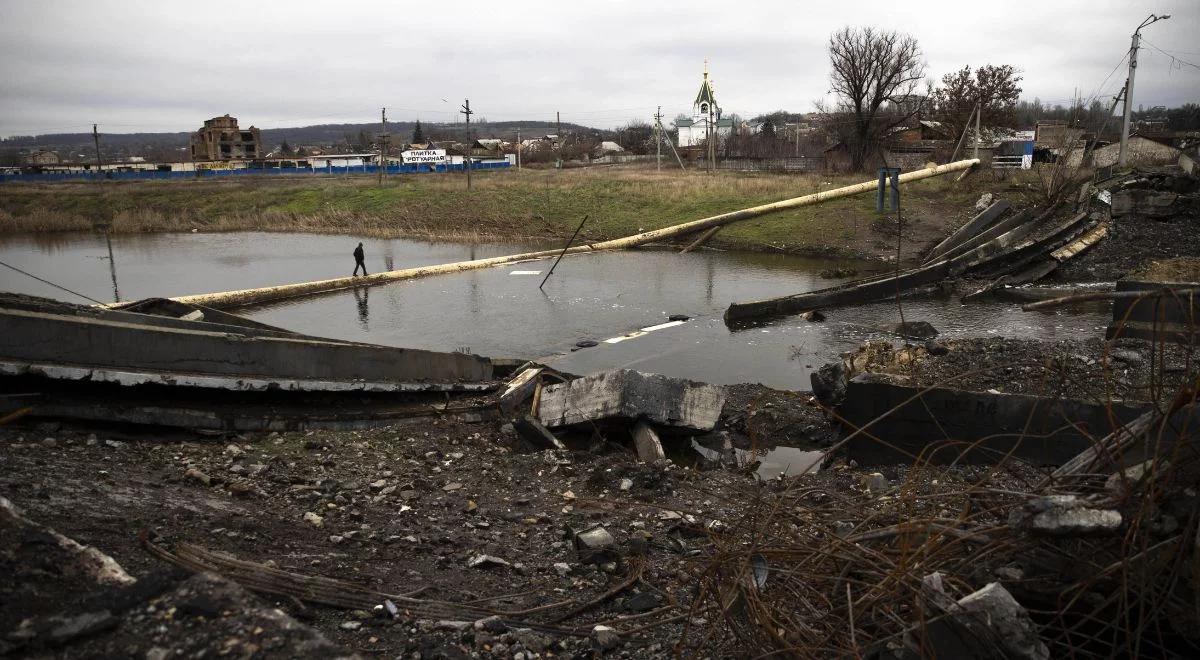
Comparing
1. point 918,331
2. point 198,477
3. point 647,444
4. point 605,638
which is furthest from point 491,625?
point 918,331

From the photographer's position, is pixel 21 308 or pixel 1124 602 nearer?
pixel 1124 602

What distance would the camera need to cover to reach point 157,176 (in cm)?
5650

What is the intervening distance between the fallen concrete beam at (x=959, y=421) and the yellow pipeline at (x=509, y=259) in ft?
37.6

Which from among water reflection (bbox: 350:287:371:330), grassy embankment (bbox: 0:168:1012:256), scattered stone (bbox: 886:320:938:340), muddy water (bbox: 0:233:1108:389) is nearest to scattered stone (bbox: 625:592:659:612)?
muddy water (bbox: 0:233:1108:389)

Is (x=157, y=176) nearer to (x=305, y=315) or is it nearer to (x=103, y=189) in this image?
(x=103, y=189)

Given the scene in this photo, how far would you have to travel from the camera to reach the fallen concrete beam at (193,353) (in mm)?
5492

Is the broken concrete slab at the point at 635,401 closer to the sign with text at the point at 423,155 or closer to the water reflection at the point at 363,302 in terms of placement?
the water reflection at the point at 363,302

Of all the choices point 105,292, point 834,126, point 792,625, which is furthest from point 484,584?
point 834,126

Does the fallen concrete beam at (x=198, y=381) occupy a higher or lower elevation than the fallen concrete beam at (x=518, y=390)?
higher

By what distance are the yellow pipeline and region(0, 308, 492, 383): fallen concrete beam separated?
7803 millimetres

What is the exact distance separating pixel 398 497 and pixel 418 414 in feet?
6.53

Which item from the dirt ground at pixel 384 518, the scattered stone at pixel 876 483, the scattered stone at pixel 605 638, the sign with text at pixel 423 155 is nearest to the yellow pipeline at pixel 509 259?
the dirt ground at pixel 384 518

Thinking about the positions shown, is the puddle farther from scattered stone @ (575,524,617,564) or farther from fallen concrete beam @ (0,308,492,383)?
fallen concrete beam @ (0,308,492,383)

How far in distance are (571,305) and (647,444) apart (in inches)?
343
